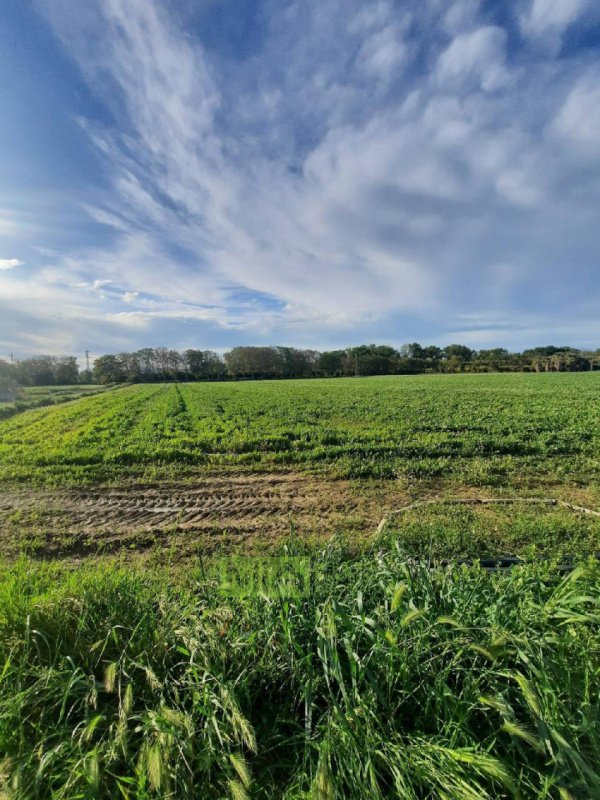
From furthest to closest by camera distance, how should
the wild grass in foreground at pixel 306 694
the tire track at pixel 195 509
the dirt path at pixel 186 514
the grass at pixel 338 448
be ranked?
1. the grass at pixel 338 448
2. the tire track at pixel 195 509
3. the dirt path at pixel 186 514
4. the wild grass in foreground at pixel 306 694

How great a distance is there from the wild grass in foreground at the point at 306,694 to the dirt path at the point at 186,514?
11.3 ft

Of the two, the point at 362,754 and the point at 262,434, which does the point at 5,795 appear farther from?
the point at 262,434

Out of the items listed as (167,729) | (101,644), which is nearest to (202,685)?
(167,729)

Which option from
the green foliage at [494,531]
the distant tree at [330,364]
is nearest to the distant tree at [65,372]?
the distant tree at [330,364]

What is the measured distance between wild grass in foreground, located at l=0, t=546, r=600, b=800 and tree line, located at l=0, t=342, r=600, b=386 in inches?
4323

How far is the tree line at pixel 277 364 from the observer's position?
102062 millimetres

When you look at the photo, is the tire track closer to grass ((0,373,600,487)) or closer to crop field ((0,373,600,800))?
grass ((0,373,600,487))

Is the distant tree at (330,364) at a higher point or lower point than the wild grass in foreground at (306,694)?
higher

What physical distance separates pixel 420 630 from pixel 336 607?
55cm

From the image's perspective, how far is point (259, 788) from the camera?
165cm

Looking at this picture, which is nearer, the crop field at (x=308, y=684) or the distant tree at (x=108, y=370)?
the crop field at (x=308, y=684)

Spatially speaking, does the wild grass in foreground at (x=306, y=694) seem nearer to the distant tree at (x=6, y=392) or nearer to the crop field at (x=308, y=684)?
the crop field at (x=308, y=684)

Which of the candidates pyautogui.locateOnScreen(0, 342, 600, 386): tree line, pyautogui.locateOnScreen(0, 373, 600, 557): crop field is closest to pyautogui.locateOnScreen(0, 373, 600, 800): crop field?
pyautogui.locateOnScreen(0, 373, 600, 557): crop field

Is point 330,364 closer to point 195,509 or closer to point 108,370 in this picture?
point 108,370
